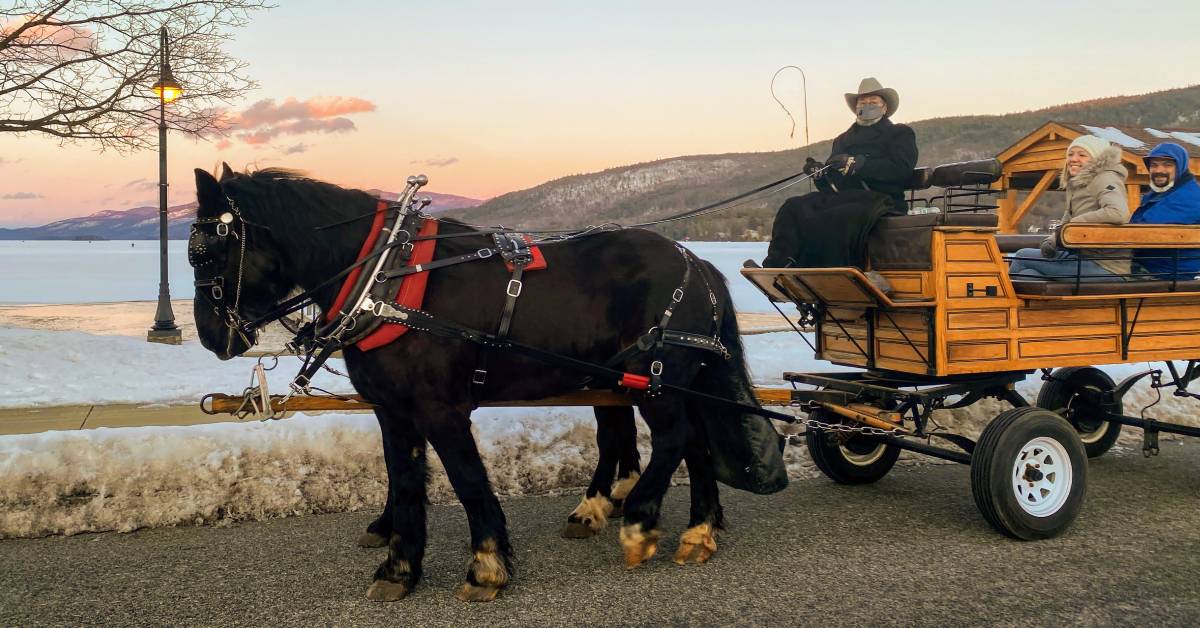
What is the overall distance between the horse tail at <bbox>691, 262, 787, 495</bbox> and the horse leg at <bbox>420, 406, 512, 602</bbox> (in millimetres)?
1315

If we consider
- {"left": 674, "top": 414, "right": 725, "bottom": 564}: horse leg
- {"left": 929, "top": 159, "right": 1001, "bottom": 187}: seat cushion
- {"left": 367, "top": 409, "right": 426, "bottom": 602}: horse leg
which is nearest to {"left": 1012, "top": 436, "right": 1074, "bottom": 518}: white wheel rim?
{"left": 929, "top": 159, "right": 1001, "bottom": 187}: seat cushion

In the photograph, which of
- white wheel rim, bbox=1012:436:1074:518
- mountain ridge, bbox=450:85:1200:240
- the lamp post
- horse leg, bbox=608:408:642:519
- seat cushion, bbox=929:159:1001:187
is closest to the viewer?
seat cushion, bbox=929:159:1001:187

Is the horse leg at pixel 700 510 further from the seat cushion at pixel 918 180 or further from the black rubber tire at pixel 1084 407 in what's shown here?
the black rubber tire at pixel 1084 407

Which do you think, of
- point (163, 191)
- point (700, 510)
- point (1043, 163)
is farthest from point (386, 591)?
point (163, 191)

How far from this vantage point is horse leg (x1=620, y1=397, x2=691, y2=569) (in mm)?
4395

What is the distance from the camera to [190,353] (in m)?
10.6

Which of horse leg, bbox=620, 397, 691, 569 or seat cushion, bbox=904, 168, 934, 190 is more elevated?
seat cushion, bbox=904, 168, 934, 190

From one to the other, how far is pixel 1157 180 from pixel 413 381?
4.81 meters

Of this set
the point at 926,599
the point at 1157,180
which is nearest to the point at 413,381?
the point at 926,599

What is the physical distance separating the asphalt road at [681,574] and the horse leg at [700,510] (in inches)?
3.2

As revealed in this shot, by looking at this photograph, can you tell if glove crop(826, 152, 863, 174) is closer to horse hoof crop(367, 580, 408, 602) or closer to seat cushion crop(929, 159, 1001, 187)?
seat cushion crop(929, 159, 1001, 187)

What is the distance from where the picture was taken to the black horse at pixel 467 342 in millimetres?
3986

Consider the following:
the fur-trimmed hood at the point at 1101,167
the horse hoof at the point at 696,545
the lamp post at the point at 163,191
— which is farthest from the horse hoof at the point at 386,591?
the lamp post at the point at 163,191

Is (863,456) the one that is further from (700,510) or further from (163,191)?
(163,191)
